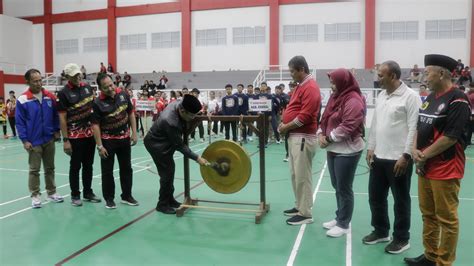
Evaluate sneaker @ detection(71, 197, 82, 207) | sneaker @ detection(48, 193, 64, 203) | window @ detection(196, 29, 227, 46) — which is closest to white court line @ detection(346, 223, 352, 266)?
sneaker @ detection(71, 197, 82, 207)

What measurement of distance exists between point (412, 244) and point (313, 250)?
108cm

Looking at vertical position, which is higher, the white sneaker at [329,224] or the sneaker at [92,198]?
the sneaker at [92,198]

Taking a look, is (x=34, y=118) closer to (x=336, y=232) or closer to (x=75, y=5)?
(x=336, y=232)

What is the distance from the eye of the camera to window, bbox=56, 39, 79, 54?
30.7 m

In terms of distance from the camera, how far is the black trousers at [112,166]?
215 inches

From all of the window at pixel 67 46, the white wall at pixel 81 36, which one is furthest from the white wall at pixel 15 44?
the window at pixel 67 46

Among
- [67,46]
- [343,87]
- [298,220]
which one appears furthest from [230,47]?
[343,87]

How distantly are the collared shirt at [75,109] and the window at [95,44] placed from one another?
26.1m

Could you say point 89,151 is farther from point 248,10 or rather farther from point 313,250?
point 248,10

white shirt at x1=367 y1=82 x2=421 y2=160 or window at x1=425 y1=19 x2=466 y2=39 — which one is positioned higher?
window at x1=425 y1=19 x2=466 y2=39

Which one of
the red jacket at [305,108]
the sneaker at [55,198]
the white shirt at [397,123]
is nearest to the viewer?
the white shirt at [397,123]

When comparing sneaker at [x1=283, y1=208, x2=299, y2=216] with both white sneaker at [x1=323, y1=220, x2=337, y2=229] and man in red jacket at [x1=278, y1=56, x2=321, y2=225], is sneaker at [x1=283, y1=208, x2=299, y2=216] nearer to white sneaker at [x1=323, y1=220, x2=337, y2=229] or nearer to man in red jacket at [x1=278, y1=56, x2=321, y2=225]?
man in red jacket at [x1=278, y1=56, x2=321, y2=225]

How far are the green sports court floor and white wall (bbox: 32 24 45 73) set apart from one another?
2901cm

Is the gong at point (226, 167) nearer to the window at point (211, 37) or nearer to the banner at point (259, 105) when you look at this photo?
the banner at point (259, 105)
